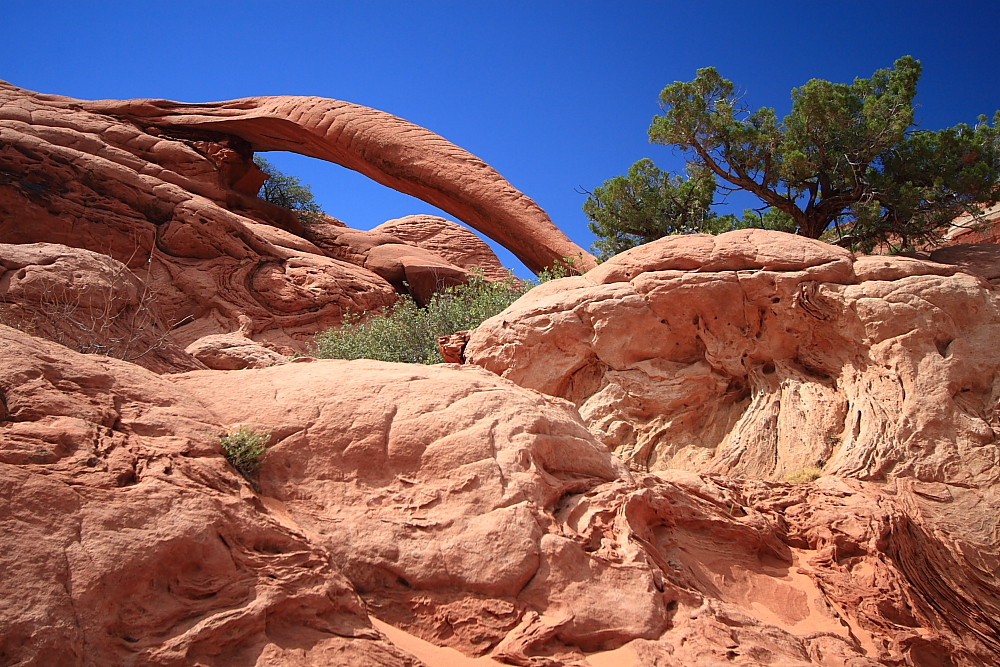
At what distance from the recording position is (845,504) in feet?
18.1

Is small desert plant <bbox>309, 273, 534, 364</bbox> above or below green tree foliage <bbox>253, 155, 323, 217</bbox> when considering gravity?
below

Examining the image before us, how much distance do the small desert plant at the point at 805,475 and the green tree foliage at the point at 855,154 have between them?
6.16 metres

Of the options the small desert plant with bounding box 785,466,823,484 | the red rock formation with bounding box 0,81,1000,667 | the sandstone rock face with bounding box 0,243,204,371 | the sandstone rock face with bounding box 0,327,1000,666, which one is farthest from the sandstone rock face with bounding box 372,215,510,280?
the sandstone rock face with bounding box 0,327,1000,666

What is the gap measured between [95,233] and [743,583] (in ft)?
38.3

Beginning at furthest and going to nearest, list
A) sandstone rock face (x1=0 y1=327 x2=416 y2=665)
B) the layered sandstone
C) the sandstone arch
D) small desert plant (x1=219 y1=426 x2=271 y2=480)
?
the sandstone arch, the layered sandstone, small desert plant (x1=219 y1=426 x2=271 y2=480), sandstone rock face (x1=0 y1=327 x2=416 y2=665)

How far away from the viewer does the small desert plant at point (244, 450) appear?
12.7 feet

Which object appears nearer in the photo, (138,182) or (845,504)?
(845,504)

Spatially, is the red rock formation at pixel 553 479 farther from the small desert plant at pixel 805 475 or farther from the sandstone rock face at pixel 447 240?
the sandstone rock face at pixel 447 240

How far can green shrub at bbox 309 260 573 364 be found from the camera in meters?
11.2

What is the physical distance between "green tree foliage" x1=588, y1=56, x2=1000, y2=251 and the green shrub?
3518 mm

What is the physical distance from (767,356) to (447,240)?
519 inches

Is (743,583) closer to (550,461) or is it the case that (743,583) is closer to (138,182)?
(550,461)

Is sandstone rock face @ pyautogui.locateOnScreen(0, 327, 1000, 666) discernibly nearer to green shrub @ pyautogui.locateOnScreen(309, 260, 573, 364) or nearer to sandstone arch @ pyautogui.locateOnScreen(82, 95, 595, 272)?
green shrub @ pyautogui.locateOnScreen(309, 260, 573, 364)

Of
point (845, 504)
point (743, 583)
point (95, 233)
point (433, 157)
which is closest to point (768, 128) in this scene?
point (433, 157)
